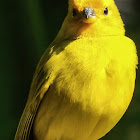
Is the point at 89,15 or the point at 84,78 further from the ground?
the point at 89,15

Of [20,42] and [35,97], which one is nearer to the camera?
[35,97]

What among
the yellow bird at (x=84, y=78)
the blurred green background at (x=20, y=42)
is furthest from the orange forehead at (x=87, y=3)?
the blurred green background at (x=20, y=42)

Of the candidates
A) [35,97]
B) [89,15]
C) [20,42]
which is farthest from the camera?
[20,42]

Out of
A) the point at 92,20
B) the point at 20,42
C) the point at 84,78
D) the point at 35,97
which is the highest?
the point at 92,20

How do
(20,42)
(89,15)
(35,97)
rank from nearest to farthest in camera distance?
1. (89,15)
2. (35,97)
3. (20,42)

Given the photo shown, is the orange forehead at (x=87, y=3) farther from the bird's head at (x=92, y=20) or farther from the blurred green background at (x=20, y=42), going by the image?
the blurred green background at (x=20, y=42)

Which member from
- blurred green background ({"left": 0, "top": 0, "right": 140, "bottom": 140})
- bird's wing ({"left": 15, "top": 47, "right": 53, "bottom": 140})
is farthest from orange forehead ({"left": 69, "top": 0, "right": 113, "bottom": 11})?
blurred green background ({"left": 0, "top": 0, "right": 140, "bottom": 140})

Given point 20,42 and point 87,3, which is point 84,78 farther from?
point 20,42

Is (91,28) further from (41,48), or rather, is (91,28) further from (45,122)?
(41,48)

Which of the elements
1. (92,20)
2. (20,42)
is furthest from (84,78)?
(20,42)
